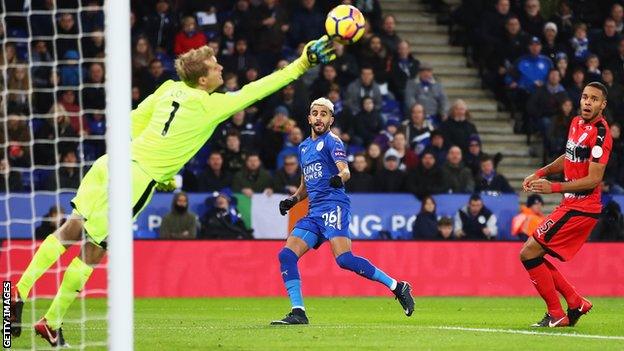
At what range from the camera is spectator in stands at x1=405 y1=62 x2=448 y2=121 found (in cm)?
2230

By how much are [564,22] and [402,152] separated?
5.66 meters

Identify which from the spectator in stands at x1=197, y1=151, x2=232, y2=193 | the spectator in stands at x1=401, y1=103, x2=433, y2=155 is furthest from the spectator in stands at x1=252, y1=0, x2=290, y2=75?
the spectator in stands at x1=197, y1=151, x2=232, y2=193

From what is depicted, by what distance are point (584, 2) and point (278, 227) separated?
9.39 meters

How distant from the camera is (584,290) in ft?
63.7

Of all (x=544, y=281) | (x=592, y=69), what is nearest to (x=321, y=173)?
(x=544, y=281)

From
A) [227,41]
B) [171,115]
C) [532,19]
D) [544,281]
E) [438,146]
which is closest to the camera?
[171,115]

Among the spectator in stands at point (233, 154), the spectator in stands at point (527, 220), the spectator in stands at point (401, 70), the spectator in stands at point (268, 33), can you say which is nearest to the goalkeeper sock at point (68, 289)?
the spectator in stands at point (233, 154)

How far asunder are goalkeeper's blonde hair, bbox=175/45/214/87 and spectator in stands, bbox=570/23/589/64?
14597mm

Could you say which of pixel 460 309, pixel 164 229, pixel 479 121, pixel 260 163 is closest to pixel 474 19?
pixel 479 121

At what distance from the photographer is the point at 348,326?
1233cm

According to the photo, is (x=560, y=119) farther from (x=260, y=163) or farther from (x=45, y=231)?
(x=45, y=231)

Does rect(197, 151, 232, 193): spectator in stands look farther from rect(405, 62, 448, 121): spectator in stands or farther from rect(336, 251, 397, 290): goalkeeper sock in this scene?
rect(336, 251, 397, 290): goalkeeper sock

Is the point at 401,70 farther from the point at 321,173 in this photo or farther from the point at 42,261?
the point at 42,261

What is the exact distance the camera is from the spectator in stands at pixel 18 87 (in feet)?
58.2
